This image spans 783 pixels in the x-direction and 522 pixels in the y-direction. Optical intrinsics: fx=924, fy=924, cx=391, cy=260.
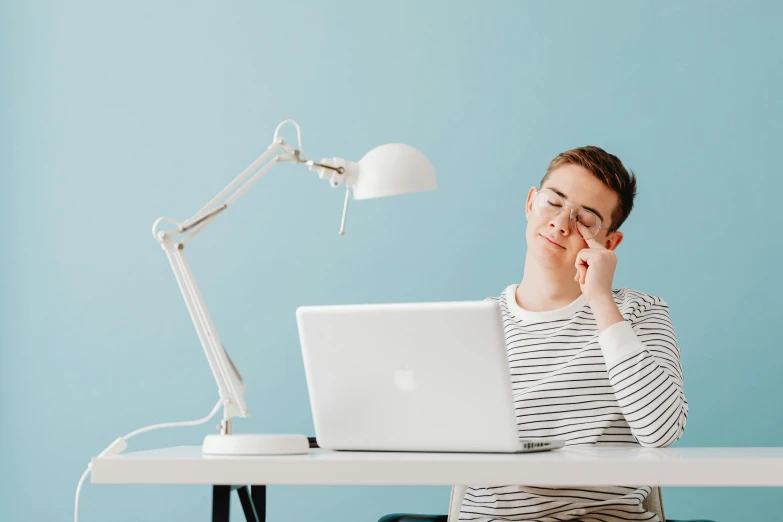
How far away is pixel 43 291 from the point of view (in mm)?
2826

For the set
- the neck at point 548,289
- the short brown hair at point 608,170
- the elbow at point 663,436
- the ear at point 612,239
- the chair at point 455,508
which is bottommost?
the chair at point 455,508

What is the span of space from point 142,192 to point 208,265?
0.31 metres

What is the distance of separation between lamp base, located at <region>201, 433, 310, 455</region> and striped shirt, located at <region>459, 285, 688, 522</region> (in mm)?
608

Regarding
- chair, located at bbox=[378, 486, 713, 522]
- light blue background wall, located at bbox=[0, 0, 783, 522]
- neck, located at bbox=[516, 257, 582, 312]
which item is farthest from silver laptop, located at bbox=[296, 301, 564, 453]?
light blue background wall, located at bbox=[0, 0, 783, 522]

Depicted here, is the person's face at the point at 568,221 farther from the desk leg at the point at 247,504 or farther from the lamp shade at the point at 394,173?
the desk leg at the point at 247,504

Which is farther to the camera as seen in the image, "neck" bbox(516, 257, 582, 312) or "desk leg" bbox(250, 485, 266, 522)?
"neck" bbox(516, 257, 582, 312)

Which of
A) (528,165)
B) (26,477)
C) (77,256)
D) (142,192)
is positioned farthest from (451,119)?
(26,477)

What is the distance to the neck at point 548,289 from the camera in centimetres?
202

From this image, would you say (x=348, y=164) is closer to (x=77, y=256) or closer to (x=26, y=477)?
(x=77, y=256)

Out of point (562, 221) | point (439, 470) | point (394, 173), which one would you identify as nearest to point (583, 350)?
point (562, 221)

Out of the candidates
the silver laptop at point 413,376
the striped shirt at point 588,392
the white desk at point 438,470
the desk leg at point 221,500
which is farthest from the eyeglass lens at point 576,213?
the desk leg at point 221,500

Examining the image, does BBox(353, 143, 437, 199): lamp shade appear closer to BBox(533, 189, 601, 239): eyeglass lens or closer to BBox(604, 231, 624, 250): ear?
BBox(533, 189, 601, 239): eyeglass lens

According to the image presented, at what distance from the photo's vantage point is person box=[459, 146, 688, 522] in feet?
5.25

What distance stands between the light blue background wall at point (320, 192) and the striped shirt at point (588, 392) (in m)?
0.64
